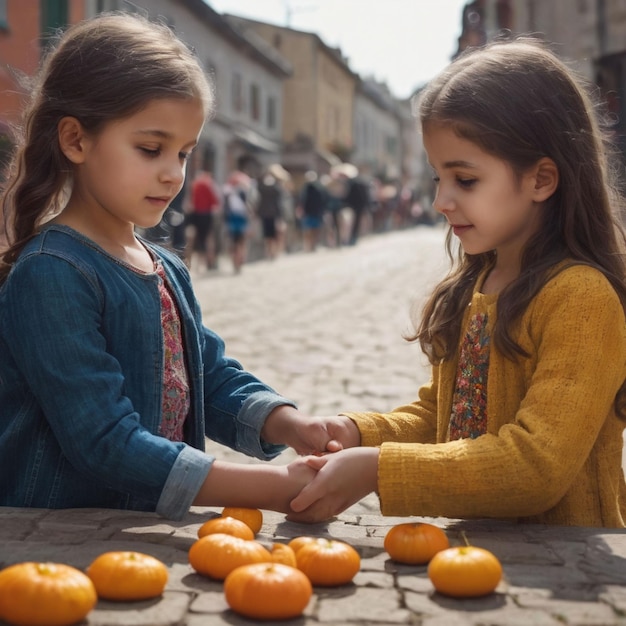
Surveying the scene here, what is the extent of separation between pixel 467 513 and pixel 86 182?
1.36m

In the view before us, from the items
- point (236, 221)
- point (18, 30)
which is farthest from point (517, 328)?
point (18, 30)

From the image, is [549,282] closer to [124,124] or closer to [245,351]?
[124,124]

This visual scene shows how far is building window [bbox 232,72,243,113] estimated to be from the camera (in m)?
36.6

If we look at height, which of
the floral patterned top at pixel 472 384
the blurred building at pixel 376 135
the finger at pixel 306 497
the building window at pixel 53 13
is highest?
the blurred building at pixel 376 135

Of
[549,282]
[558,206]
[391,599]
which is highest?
[558,206]

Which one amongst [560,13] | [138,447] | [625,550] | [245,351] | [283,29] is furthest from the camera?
[283,29]

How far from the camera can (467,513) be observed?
254 cm

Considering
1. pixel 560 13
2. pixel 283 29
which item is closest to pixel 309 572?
pixel 560 13

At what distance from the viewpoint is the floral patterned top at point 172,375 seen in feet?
9.59

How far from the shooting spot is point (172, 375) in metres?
2.94

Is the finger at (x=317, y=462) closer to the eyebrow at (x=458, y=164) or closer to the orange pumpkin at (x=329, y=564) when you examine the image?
the orange pumpkin at (x=329, y=564)

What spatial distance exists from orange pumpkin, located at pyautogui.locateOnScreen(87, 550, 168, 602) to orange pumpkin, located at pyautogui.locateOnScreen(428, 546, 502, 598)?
0.55 metres

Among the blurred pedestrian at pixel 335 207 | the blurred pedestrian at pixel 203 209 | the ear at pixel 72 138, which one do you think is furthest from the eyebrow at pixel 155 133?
the blurred pedestrian at pixel 335 207

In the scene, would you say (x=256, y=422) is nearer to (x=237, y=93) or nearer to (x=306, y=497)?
(x=306, y=497)
